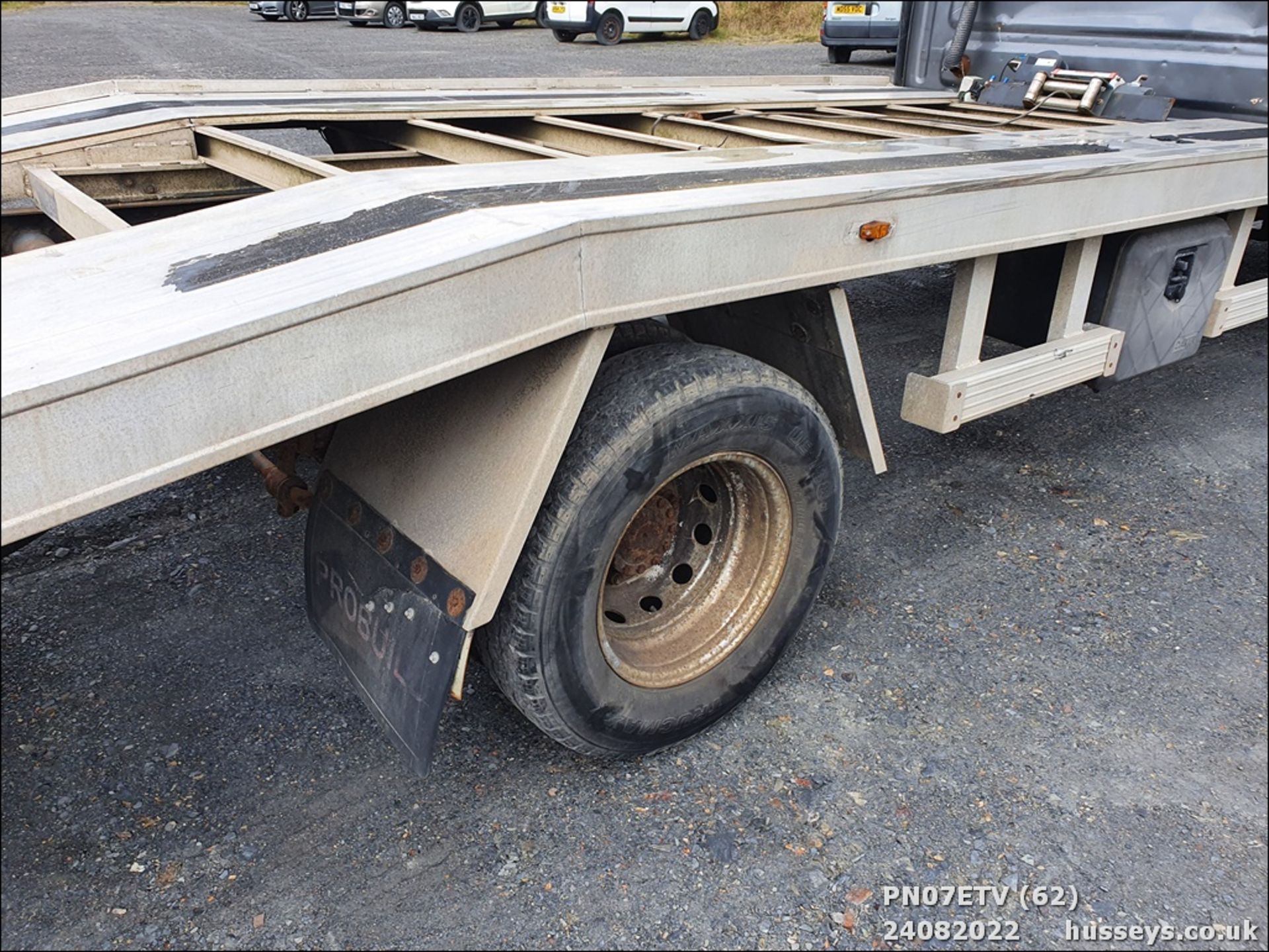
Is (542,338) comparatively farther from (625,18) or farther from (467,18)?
(467,18)

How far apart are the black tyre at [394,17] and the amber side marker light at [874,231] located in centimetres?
1670

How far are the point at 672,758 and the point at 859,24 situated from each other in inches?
528

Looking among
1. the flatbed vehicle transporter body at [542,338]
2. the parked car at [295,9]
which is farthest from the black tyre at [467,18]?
the flatbed vehicle transporter body at [542,338]

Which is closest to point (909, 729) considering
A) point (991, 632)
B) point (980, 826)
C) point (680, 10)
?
point (980, 826)

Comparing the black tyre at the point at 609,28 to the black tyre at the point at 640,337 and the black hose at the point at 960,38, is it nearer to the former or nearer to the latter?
the black hose at the point at 960,38

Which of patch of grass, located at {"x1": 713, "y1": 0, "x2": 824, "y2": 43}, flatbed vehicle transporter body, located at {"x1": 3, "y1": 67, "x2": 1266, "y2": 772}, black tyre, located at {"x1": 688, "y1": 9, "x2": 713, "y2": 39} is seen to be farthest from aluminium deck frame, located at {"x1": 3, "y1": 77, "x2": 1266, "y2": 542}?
black tyre, located at {"x1": 688, "y1": 9, "x2": 713, "y2": 39}

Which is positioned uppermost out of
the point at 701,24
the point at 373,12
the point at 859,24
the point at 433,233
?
the point at 433,233

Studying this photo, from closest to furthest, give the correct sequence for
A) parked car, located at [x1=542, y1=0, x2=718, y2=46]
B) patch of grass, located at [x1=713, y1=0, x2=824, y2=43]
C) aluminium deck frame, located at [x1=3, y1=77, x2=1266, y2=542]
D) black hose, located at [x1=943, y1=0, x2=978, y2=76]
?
1. aluminium deck frame, located at [x1=3, y1=77, x2=1266, y2=542]
2. black hose, located at [x1=943, y1=0, x2=978, y2=76]
3. patch of grass, located at [x1=713, y1=0, x2=824, y2=43]
4. parked car, located at [x1=542, y1=0, x2=718, y2=46]

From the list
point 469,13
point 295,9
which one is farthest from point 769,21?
point 295,9

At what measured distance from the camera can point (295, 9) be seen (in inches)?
547

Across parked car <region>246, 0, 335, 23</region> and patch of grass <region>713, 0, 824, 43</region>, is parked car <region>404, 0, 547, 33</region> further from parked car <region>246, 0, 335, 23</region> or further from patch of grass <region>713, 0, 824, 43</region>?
patch of grass <region>713, 0, 824, 43</region>

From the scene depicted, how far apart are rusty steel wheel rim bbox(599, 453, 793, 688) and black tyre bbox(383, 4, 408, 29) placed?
16.6m

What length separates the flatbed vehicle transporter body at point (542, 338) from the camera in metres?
1.40

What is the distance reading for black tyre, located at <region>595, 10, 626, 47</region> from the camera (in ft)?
53.7
